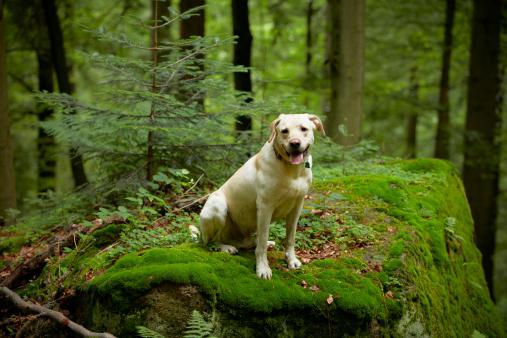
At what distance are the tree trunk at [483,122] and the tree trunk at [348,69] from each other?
366 centimetres

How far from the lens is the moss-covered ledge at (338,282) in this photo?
3781mm

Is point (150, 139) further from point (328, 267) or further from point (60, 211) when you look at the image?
point (328, 267)

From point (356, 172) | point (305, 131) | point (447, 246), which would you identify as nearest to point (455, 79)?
point (356, 172)

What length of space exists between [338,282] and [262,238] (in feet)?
2.82

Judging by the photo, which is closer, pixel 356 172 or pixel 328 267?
pixel 328 267

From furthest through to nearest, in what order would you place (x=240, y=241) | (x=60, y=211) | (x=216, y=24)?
(x=216, y=24)
(x=60, y=211)
(x=240, y=241)

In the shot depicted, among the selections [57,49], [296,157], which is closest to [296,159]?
[296,157]

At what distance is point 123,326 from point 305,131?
2306mm

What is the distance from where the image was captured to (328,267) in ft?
14.8

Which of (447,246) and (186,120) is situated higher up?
(186,120)

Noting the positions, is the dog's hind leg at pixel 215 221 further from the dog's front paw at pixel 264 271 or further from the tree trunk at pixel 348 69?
the tree trunk at pixel 348 69

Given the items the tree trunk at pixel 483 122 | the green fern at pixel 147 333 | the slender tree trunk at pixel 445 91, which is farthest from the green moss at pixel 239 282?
the slender tree trunk at pixel 445 91

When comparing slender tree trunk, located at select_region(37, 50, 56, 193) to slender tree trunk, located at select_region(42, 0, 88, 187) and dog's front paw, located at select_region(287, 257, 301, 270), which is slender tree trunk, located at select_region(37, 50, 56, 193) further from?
dog's front paw, located at select_region(287, 257, 301, 270)

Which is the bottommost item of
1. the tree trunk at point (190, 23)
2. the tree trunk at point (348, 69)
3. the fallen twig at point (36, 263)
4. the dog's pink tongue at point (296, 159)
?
the fallen twig at point (36, 263)
